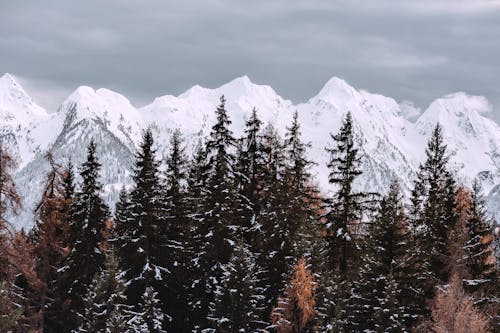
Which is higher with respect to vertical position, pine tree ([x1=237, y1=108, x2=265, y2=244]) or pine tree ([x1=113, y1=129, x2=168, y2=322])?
pine tree ([x1=237, y1=108, x2=265, y2=244])

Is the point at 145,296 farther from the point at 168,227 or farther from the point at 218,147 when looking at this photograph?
the point at 218,147

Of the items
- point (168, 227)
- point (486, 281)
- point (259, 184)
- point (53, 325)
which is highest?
point (259, 184)

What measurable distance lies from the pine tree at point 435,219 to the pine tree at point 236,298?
990 centimetres

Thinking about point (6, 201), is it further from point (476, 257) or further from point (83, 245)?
point (476, 257)

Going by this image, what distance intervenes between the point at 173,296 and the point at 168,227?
4.59 meters

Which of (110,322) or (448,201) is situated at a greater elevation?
(448,201)

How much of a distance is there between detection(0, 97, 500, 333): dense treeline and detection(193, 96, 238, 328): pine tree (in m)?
0.09

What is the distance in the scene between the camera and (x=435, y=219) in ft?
133

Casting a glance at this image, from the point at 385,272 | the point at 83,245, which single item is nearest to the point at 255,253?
the point at 385,272

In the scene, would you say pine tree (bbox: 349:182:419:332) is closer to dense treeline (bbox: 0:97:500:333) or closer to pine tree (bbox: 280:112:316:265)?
dense treeline (bbox: 0:97:500:333)

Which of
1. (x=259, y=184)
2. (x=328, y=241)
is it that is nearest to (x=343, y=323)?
(x=328, y=241)

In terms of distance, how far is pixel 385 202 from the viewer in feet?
123

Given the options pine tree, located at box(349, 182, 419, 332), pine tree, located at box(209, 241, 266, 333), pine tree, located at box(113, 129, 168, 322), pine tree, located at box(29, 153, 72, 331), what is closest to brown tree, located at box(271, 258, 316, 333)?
pine tree, located at box(209, 241, 266, 333)

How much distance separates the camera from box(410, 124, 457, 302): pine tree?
38.3 meters
